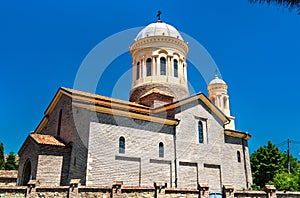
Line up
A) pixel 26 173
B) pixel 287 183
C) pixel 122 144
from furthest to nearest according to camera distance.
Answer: pixel 287 183, pixel 26 173, pixel 122 144

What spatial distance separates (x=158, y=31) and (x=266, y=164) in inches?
656

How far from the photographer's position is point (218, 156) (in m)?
20.6

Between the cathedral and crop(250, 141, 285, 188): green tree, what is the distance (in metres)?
7.80

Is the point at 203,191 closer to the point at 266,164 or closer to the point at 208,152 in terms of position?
the point at 208,152

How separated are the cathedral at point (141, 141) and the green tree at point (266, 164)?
780cm

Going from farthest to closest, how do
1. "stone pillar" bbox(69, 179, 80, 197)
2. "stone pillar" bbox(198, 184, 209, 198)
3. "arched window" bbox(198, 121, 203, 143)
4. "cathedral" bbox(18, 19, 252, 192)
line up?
1. "arched window" bbox(198, 121, 203, 143)
2. "cathedral" bbox(18, 19, 252, 192)
3. "stone pillar" bbox(198, 184, 209, 198)
4. "stone pillar" bbox(69, 179, 80, 197)

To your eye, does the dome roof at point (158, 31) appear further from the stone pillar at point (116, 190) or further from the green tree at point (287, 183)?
the stone pillar at point (116, 190)

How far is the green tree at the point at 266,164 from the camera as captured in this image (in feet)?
95.1

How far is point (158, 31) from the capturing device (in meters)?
26.4

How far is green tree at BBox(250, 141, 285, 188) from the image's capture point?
28973 mm

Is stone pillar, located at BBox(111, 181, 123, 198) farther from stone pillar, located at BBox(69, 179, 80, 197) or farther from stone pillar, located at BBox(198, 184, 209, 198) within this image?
stone pillar, located at BBox(198, 184, 209, 198)

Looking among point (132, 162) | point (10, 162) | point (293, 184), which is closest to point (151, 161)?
point (132, 162)

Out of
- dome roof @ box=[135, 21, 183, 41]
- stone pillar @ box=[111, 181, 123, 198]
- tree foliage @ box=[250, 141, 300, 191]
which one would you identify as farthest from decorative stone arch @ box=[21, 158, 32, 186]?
tree foliage @ box=[250, 141, 300, 191]

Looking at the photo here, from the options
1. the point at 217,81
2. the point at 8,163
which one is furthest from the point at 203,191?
the point at 8,163
